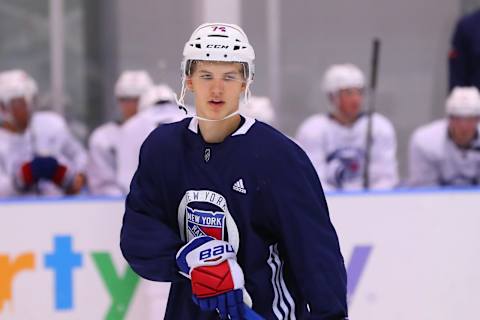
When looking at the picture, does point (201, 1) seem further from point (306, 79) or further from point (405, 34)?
point (405, 34)

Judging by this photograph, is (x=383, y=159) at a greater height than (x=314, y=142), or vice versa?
(x=314, y=142)

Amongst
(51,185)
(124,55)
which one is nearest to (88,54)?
(124,55)

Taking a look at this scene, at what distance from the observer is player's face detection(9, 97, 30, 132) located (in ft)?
20.3

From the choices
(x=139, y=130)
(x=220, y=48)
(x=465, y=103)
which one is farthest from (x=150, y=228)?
(x=465, y=103)

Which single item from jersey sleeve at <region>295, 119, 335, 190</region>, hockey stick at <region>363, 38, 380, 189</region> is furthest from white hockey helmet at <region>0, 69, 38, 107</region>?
hockey stick at <region>363, 38, 380, 189</region>

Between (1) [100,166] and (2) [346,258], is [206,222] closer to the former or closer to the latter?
(2) [346,258]

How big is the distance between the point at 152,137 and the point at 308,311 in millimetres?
506

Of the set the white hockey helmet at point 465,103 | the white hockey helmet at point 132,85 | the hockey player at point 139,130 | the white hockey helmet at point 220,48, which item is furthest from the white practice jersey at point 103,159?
the white hockey helmet at point 220,48

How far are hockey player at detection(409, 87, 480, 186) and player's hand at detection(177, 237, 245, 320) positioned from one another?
3.65 meters

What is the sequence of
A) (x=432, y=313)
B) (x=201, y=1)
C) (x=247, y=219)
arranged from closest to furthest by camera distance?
1. (x=247, y=219)
2. (x=432, y=313)
3. (x=201, y=1)

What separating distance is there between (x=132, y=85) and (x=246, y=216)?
159 inches

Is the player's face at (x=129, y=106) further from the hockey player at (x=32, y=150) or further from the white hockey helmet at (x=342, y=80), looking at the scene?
the white hockey helmet at (x=342, y=80)

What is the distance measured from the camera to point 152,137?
267cm

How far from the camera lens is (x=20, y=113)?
6223mm
